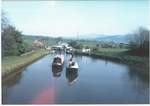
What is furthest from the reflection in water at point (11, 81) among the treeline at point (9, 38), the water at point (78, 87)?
the treeline at point (9, 38)

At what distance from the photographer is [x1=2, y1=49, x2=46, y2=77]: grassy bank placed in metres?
4.61

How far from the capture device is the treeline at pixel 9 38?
442cm

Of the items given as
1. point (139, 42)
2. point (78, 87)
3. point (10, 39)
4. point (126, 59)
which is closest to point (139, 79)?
point (139, 42)

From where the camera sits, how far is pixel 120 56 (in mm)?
7020

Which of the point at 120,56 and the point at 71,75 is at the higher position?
the point at 120,56

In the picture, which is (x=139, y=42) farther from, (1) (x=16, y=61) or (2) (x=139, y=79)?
(1) (x=16, y=61)

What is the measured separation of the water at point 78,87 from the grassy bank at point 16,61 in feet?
0.38

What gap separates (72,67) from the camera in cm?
621

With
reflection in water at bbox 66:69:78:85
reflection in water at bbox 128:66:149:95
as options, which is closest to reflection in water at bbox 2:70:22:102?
reflection in water at bbox 66:69:78:85

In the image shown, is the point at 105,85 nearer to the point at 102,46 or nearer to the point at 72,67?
the point at 72,67

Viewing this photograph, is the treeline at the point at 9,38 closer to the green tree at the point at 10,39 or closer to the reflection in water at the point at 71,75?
the green tree at the point at 10,39

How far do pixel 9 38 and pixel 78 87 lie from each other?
122 cm

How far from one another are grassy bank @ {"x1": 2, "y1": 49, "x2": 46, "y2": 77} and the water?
0.38ft

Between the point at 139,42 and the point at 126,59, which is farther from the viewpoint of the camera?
the point at 126,59
